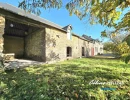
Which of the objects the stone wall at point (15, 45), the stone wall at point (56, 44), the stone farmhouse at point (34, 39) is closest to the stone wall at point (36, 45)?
the stone farmhouse at point (34, 39)

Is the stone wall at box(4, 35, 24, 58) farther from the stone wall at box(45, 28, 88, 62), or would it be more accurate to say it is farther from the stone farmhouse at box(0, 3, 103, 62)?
the stone wall at box(45, 28, 88, 62)

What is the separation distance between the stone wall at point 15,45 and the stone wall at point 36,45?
822mm

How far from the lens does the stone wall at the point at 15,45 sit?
14069 mm

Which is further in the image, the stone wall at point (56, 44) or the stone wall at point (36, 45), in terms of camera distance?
the stone wall at point (56, 44)

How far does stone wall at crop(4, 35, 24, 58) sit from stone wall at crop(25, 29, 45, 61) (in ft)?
2.70

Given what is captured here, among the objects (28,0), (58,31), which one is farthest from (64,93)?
(58,31)

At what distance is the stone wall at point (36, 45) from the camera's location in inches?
469

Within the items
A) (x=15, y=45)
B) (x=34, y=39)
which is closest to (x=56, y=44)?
(x=34, y=39)

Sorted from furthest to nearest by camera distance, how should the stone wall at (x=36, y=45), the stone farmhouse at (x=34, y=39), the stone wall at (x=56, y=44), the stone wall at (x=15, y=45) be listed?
the stone wall at (x=15, y=45), the stone wall at (x=56, y=44), the stone wall at (x=36, y=45), the stone farmhouse at (x=34, y=39)

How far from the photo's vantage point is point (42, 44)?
11.9m

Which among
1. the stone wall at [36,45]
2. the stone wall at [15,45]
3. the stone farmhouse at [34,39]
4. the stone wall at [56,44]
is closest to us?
the stone farmhouse at [34,39]

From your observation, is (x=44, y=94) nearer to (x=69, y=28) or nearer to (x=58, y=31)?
(x=58, y=31)

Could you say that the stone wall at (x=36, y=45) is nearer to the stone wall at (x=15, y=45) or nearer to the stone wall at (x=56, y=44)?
the stone wall at (x=56, y=44)

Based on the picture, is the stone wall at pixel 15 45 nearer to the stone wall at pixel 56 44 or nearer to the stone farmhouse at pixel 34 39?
the stone farmhouse at pixel 34 39
